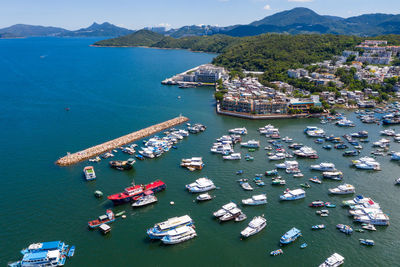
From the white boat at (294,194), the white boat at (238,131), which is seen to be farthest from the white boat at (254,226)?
the white boat at (238,131)

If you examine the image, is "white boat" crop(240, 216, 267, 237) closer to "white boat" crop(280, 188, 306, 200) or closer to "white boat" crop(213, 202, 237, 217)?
"white boat" crop(213, 202, 237, 217)

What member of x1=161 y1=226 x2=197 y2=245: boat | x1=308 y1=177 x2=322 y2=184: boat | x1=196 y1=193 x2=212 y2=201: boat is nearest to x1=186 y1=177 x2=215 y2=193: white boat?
x1=196 y1=193 x2=212 y2=201: boat

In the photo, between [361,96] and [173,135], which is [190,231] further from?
[361,96]

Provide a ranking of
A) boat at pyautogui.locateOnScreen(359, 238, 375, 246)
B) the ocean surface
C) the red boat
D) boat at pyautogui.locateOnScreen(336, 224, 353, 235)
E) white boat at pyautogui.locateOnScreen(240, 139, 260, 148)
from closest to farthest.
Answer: the ocean surface, boat at pyautogui.locateOnScreen(359, 238, 375, 246), boat at pyautogui.locateOnScreen(336, 224, 353, 235), the red boat, white boat at pyautogui.locateOnScreen(240, 139, 260, 148)

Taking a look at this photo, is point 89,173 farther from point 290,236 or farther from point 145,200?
point 290,236

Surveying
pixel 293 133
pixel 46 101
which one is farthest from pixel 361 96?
pixel 46 101

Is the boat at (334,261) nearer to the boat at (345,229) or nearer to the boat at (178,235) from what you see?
the boat at (345,229)

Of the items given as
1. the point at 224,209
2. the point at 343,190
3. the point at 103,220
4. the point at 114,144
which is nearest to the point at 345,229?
the point at 343,190
